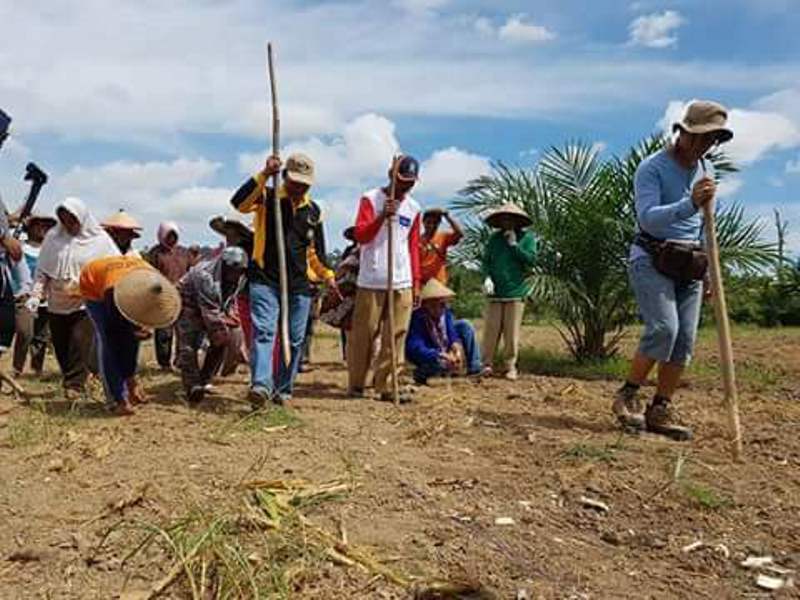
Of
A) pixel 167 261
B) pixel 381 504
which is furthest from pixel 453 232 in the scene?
pixel 381 504

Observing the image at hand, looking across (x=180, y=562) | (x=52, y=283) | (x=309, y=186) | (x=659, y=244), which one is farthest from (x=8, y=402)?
(x=659, y=244)

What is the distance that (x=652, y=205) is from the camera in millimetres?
5469

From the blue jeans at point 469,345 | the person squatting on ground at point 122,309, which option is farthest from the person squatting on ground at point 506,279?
the person squatting on ground at point 122,309

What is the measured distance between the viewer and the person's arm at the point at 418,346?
8.12 m

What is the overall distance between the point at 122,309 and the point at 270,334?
3.12 feet

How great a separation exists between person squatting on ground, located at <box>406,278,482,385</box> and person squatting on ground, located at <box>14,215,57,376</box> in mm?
2945

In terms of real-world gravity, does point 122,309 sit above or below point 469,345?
above

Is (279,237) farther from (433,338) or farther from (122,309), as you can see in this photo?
(433,338)

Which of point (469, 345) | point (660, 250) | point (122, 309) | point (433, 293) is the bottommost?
point (469, 345)

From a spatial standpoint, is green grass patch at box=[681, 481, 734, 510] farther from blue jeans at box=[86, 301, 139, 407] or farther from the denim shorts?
blue jeans at box=[86, 301, 139, 407]

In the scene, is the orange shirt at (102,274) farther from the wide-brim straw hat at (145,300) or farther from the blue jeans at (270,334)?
the blue jeans at (270,334)

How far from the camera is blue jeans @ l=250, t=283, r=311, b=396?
20.0ft

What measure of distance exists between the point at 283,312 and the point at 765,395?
166 inches

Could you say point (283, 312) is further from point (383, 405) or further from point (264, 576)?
point (264, 576)
